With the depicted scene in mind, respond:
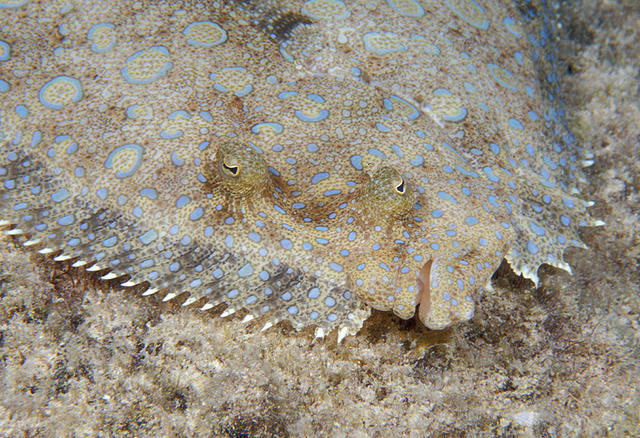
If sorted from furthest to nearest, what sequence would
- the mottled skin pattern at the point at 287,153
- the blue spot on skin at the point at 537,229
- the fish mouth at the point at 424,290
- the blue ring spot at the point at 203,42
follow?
the blue ring spot at the point at 203,42 → the blue spot on skin at the point at 537,229 → the mottled skin pattern at the point at 287,153 → the fish mouth at the point at 424,290

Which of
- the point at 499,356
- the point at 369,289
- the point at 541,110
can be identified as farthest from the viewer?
the point at 541,110

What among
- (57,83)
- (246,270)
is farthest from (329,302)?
(57,83)

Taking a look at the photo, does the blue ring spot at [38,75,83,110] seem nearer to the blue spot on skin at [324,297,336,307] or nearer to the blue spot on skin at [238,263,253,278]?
the blue spot on skin at [238,263,253,278]

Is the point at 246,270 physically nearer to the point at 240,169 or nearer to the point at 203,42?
the point at 240,169

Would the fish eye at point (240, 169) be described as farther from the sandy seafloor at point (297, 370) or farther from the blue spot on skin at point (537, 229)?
the blue spot on skin at point (537, 229)

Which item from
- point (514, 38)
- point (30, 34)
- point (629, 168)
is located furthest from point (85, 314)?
point (629, 168)

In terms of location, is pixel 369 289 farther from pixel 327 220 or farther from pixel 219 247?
pixel 219 247

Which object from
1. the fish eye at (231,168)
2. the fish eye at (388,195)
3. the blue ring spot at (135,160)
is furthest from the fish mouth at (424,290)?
the blue ring spot at (135,160)
